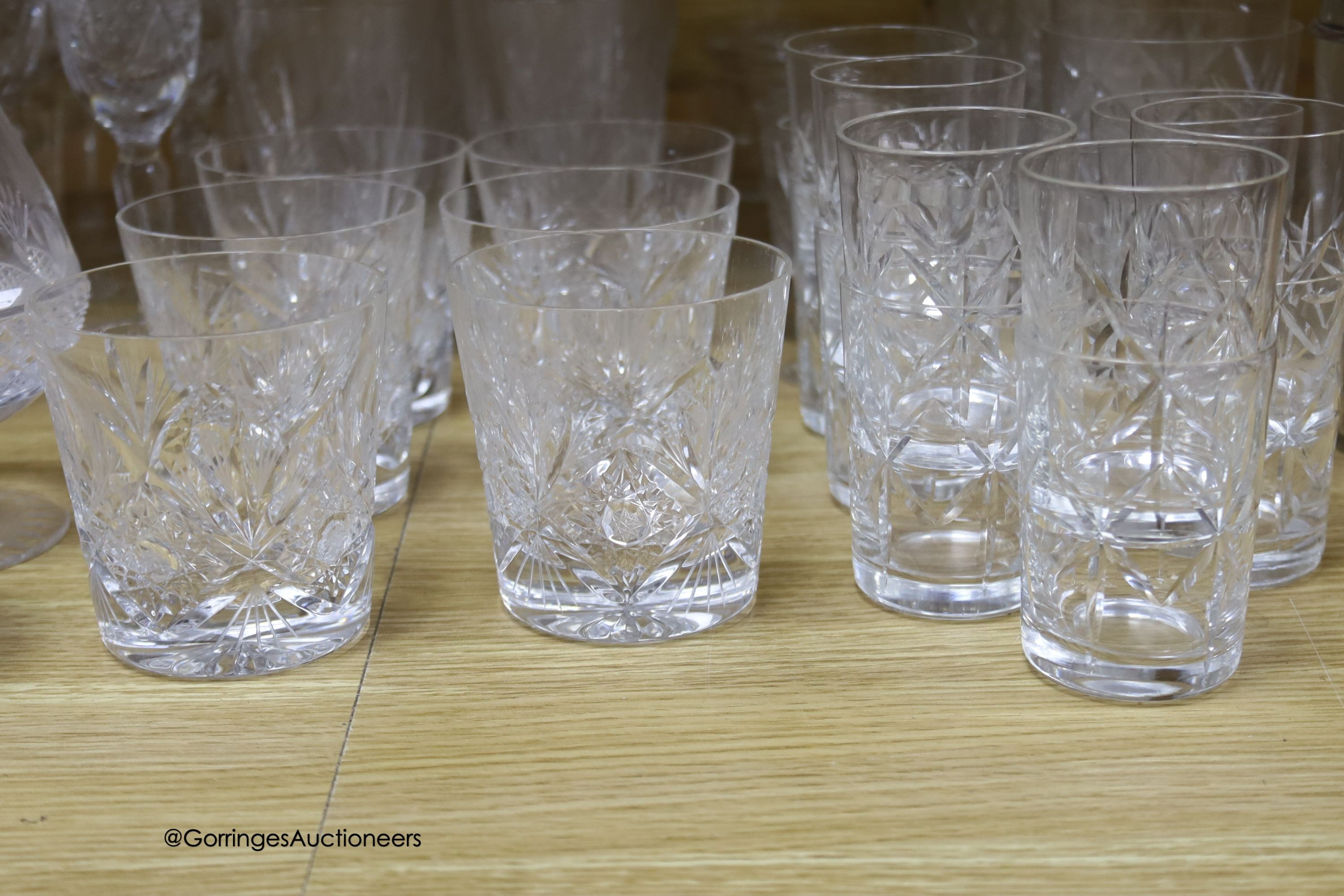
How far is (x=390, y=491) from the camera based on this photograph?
854 millimetres

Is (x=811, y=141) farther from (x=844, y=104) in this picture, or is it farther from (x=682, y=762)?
(x=682, y=762)

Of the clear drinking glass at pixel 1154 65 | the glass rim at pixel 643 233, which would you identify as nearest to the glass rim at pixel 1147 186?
the glass rim at pixel 643 233

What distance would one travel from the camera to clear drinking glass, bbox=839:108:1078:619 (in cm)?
66

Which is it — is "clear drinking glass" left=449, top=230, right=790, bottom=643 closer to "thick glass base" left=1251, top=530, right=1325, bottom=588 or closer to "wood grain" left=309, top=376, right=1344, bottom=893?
A: "wood grain" left=309, top=376, right=1344, bottom=893

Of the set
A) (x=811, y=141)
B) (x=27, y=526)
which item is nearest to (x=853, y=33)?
(x=811, y=141)

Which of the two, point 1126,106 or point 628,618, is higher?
point 1126,106

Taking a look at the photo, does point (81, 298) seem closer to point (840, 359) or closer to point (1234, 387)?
point (840, 359)

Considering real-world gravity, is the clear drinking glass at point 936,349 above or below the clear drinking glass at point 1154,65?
below

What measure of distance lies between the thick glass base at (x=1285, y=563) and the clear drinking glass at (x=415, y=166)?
0.49 metres

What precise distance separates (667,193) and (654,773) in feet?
1.28

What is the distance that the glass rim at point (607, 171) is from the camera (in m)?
0.78

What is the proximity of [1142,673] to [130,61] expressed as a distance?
68 centimetres

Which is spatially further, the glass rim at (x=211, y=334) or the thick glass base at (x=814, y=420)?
the thick glass base at (x=814, y=420)

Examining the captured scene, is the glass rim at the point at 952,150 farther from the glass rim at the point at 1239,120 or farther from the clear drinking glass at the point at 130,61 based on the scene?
the clear drinking glass at the point at 130,61
